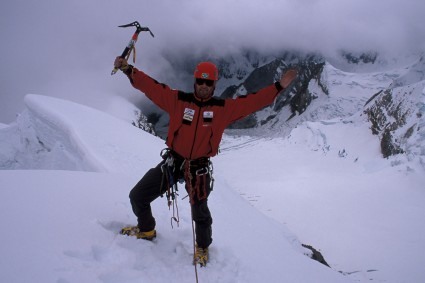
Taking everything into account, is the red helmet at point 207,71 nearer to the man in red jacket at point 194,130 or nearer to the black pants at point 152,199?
the man in red jacket at point 194,130

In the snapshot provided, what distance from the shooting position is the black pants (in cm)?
397

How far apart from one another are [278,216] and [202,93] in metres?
13.0

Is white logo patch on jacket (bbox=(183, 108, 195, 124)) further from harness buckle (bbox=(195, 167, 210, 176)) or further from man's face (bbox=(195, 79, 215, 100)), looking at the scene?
harness buckle (bbox=(195, 167, 210, 176))

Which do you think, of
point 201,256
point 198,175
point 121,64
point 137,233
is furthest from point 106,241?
point 121,64

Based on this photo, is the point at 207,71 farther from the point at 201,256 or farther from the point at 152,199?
the point at 201,256

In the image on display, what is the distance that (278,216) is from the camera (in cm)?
1534

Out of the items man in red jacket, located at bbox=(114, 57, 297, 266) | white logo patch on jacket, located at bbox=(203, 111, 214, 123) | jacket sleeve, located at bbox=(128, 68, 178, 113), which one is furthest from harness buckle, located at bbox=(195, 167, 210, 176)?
jacket sleeve, located at bbox=(128, 68, 178, 113)

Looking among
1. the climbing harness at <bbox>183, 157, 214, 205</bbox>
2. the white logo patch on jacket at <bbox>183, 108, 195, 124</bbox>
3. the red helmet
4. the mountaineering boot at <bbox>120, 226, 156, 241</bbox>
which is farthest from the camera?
the mountaineering boot at <bbox>120, 226, 156, 241</bbox>

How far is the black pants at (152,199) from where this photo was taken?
3973 mm

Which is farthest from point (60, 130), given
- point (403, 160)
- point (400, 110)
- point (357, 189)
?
point (400, 110)

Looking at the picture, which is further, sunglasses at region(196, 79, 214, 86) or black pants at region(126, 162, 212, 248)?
black pants at region(126, 162, 212, 248)

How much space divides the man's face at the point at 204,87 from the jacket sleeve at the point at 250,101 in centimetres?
27

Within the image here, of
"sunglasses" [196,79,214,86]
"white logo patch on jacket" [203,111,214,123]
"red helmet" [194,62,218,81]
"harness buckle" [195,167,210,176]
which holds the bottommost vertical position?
"harness buckle" [195,167,210,176]

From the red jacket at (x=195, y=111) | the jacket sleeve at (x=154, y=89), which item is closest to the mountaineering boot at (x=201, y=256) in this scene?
the red jacket at (x=195, y=111)
